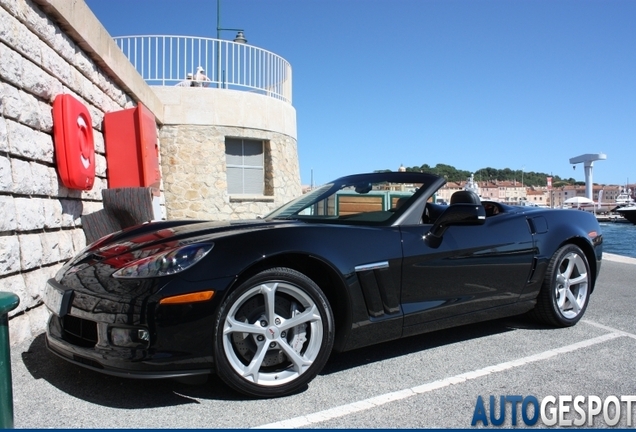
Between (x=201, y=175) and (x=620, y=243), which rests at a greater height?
(x=201, y=175)

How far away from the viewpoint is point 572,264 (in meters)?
4.51

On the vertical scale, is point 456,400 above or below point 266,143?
below

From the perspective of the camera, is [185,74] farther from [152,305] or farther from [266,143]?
[152,305]

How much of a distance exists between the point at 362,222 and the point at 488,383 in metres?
1.22

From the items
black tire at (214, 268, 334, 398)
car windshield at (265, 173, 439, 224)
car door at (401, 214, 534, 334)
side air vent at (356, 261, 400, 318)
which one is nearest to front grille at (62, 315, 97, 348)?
black tire at (214, 268, 334, 398)

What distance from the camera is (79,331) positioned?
113 inches

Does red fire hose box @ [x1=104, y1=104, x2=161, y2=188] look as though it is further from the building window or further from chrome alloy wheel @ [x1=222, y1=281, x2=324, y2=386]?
the building window

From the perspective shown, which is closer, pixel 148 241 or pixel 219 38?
pixel 148 241

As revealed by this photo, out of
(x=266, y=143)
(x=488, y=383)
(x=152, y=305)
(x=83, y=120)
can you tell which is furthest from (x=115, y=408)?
(x=266, y=143)

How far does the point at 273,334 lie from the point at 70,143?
3.51 meters

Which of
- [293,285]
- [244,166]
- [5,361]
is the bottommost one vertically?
[5,361]

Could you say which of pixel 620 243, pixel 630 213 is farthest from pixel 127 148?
pixel 630 213

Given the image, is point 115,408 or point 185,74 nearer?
point 115,408

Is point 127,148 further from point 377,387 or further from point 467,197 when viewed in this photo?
point 377,387
